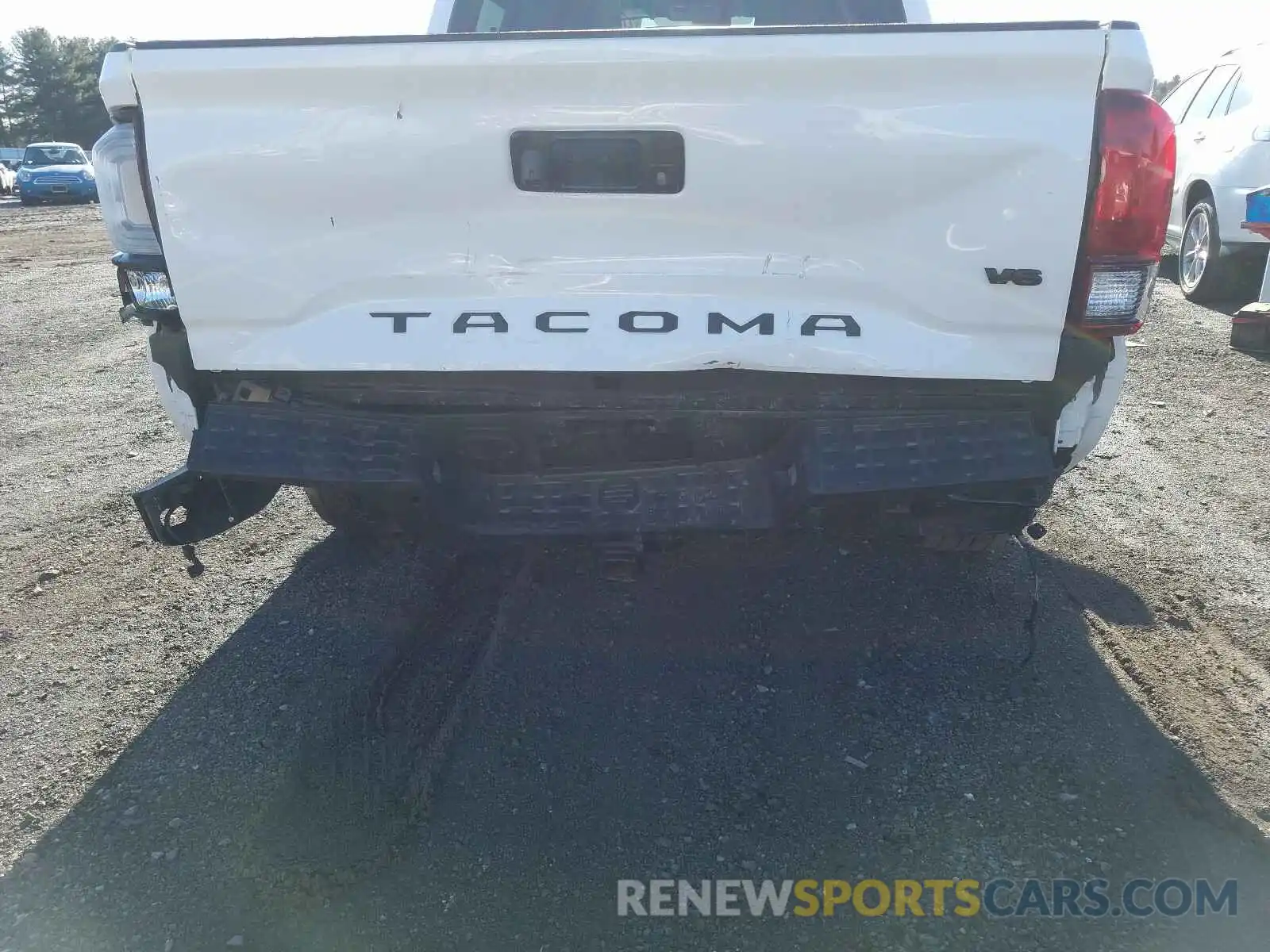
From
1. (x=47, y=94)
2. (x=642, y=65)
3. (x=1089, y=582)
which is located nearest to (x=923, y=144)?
(x=642, y=65)

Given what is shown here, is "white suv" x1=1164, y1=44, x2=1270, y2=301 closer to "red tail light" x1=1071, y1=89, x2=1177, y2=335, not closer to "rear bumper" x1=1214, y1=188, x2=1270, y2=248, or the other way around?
"rear bumper" x1=1214, y1=188, x2=1270, y2=248

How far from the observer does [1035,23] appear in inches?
87.0

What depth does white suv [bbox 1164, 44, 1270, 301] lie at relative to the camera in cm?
762

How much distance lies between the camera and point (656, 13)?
4.26m

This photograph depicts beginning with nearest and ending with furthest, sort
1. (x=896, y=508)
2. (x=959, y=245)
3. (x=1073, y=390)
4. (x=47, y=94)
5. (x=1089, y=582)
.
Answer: (x=959, y=245) → (x=1073, y=390) → (x=896, y=508) → (x=1089, y=582) → (x=47, y=94)

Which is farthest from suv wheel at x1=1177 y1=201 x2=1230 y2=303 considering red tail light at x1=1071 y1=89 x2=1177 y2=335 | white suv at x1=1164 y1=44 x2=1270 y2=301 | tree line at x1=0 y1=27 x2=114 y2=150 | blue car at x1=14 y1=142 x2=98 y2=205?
tree line at x1=0 y1=27 x2=114 y2=150

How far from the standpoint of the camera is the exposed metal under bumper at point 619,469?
2480 millimetres

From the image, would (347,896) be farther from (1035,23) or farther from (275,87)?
(1035,23)

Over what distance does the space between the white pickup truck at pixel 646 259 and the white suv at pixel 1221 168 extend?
631cm

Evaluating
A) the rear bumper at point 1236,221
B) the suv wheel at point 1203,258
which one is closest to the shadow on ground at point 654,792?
the rear bumper at point 1236,221

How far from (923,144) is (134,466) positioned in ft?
14.1

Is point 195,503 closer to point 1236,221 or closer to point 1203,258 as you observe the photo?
point 1236,221

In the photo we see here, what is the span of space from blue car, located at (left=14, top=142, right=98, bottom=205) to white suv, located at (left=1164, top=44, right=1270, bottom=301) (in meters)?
27.2

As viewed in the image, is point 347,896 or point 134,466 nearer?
point 347,896
